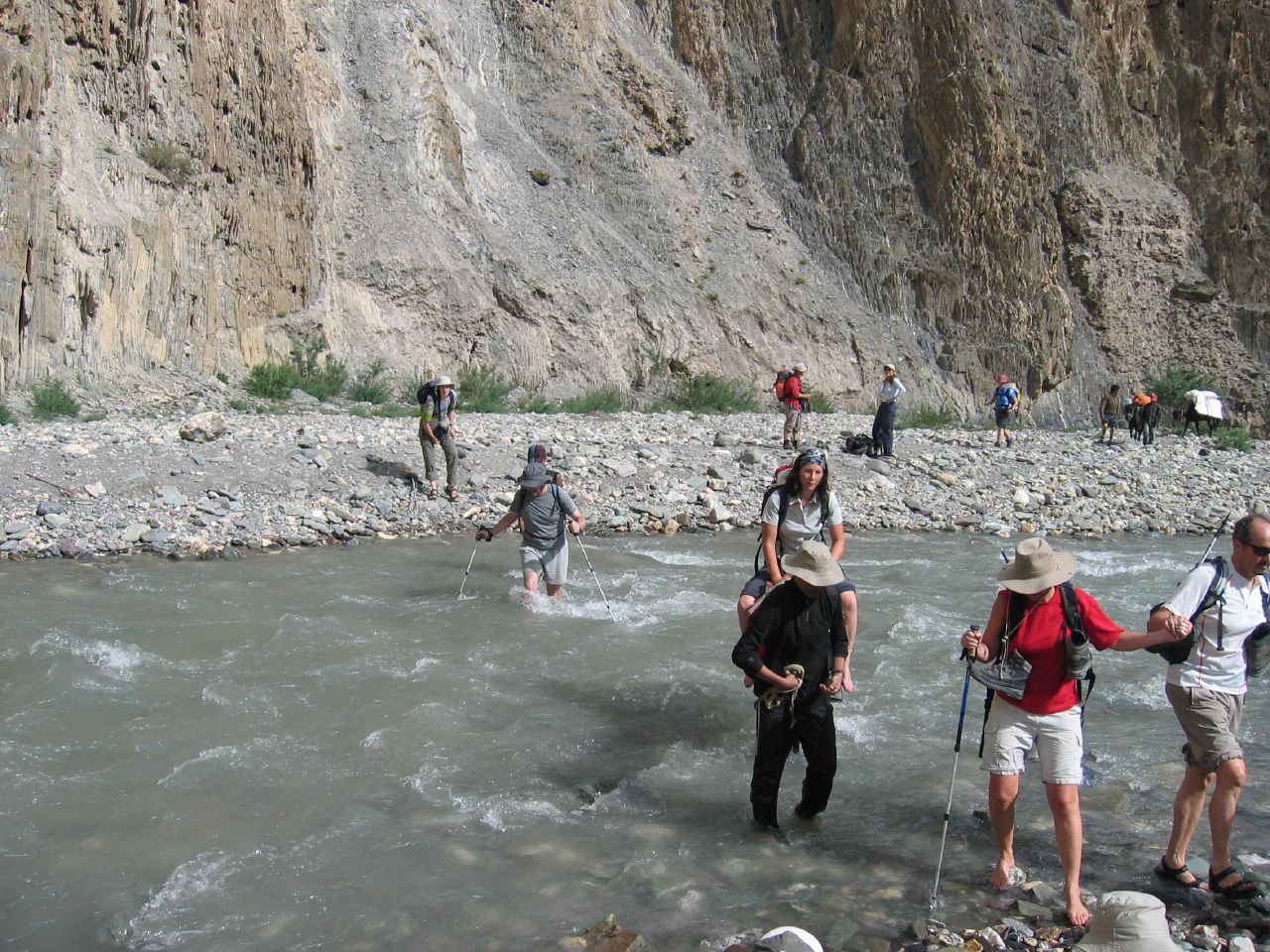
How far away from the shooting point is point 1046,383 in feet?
104

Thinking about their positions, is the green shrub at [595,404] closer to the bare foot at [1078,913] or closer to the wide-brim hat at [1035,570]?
the wide-brim hat at [1035,570]

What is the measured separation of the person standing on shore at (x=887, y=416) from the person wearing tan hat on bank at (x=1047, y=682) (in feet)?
43.6

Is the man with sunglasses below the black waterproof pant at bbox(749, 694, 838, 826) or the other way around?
the other way around

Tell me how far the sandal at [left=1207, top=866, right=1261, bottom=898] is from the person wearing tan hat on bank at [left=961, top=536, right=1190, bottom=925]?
0.64m

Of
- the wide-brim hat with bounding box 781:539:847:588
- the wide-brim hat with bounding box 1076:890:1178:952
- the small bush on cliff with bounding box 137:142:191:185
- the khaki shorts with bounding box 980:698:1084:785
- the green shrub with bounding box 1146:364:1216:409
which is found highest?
the small bush on cliff with bounding box 137:142:191:185

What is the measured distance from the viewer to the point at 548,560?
8852 millimetres

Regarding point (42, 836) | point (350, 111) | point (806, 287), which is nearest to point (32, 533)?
point (42, 836)

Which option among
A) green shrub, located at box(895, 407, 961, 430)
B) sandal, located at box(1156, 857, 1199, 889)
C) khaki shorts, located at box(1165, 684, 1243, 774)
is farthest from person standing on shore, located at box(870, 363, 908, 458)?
khaki shorts, located at box(1165, 684, 1243, 774)

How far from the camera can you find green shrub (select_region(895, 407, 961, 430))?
2570 centimetres

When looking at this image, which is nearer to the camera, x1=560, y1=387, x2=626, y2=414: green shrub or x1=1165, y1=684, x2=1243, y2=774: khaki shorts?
x1=1165, y1=684, x2=1243, y2=774: khaki shorts

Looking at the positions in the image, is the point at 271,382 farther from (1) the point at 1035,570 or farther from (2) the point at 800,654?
(1) the point at 1035,570

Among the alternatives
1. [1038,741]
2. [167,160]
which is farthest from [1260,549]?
[167,160]

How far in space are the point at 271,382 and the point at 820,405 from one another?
46.4 feet

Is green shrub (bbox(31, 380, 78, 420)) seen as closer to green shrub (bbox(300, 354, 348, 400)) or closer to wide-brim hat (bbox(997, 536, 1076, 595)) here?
green shrub (bbox(300, 354, 348, 400))
